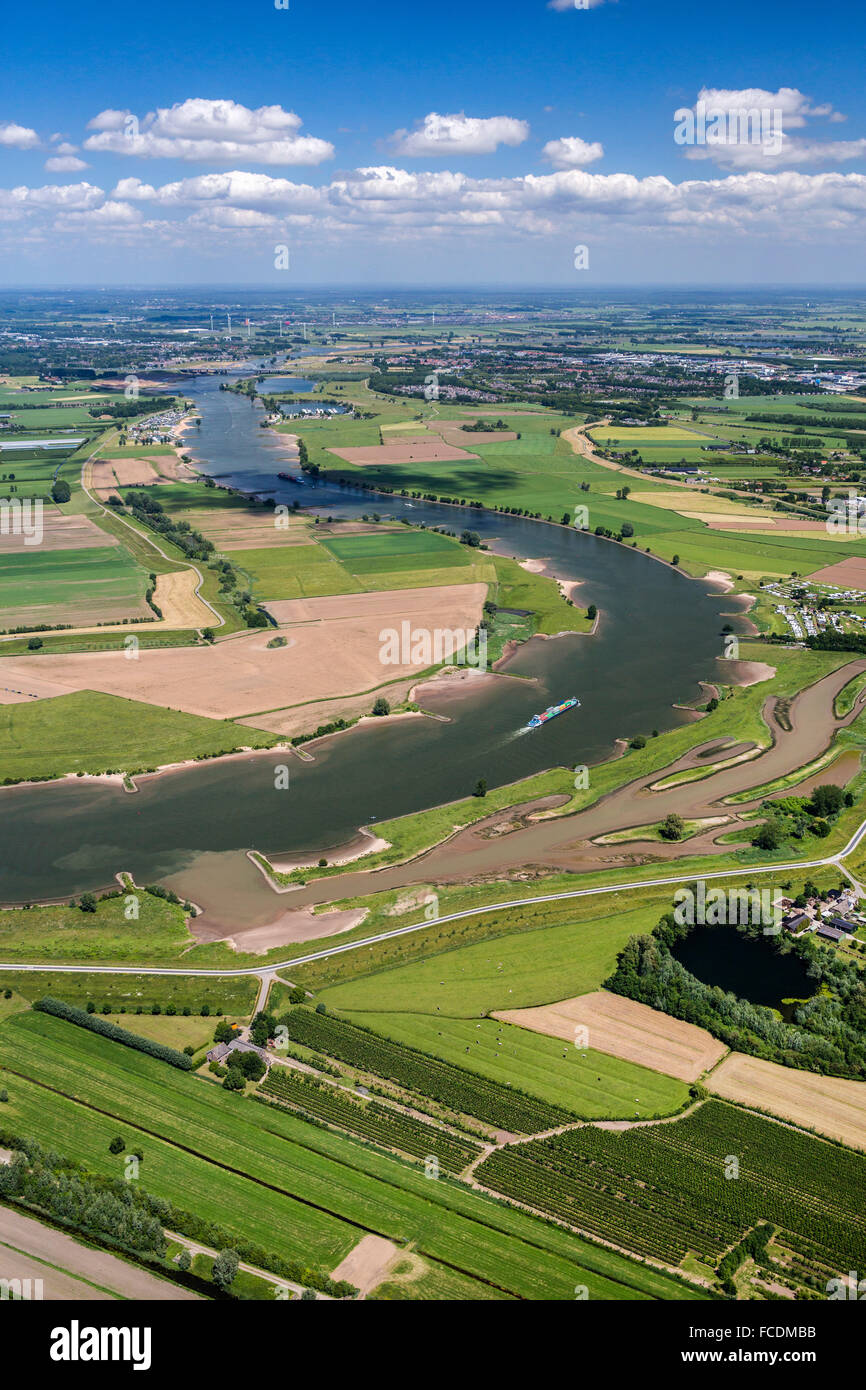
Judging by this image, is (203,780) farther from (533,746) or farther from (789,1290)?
(789,1290)

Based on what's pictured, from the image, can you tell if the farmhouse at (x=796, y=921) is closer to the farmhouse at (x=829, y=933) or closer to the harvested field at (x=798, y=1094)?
the farmhouse at (x=829, y=933)

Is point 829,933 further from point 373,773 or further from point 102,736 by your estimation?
point 102,736

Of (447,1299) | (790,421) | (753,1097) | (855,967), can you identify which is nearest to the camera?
(447,1299)

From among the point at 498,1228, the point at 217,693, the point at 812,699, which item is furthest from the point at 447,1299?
the point at 812,699

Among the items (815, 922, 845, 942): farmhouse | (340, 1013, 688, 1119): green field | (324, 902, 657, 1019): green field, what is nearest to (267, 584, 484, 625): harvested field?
(324, 902, 657, 1019): green field

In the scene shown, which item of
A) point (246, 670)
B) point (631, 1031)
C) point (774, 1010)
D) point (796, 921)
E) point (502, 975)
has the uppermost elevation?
point (246, 670)

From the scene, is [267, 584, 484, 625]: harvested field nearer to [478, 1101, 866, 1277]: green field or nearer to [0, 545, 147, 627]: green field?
[0, 545, 147, 627]: green field

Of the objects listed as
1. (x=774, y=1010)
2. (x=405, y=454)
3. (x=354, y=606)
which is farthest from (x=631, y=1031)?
(x=405, y=454)
